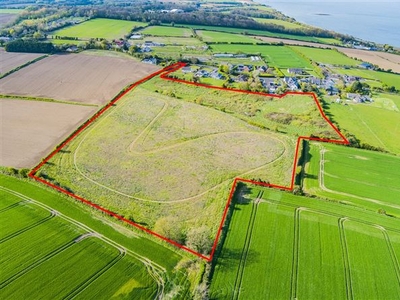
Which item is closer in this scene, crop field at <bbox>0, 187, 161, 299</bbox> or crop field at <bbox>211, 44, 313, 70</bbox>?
crop field at <bbox>0, 187, 161, 299</bbox>

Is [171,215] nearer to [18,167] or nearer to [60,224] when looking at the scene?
[60,224]

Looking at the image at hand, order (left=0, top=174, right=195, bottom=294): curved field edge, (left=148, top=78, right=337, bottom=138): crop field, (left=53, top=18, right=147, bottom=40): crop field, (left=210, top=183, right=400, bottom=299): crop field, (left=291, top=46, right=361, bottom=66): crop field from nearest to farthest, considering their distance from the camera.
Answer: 1. (left=210, top=183, right=400, bottom=299): crop field
2. (left=0, top=174, right=195, bottom=294): curved field edge
3. (left=148, top=78, right=337, bottom=138): crop field
4. (left=291, top=46, right=361, bottom=66): crop field
5. (left=53, top=18, right=147, bottom=40): crop field

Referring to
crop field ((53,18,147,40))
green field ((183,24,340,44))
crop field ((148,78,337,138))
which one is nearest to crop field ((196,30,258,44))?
green field ((183,24,340,44))

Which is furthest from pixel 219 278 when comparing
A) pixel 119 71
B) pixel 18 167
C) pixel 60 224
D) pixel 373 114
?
pixel 119 71

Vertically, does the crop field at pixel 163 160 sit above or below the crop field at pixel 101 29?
below

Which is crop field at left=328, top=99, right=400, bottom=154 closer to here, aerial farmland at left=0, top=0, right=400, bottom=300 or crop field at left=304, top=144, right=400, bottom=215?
aerial farmland at left=0, top=0, right=400, bottom=300

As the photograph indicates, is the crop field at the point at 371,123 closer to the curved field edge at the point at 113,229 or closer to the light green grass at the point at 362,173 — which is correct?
the light green grass at the point at 362,173

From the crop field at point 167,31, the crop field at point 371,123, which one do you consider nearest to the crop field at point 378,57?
the crop field at point 371,123

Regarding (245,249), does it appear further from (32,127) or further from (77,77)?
(77,77)
